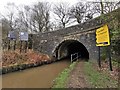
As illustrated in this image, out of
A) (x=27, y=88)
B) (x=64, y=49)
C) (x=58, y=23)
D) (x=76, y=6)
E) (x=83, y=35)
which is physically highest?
(x=76, y=6)

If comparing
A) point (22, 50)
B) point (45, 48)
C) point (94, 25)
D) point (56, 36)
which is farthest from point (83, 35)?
point (22, 50)

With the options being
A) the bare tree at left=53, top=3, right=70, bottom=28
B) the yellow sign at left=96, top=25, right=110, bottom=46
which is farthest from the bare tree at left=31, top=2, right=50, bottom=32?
the yellow sign at left=96, top=25, right=110, bottom=46

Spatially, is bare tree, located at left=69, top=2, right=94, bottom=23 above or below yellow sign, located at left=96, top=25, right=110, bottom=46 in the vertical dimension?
above

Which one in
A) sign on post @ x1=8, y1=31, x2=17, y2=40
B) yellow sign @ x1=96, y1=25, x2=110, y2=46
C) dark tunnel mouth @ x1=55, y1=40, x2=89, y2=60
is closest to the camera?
yellow sign @ x1=96, y1=25, x2=110, y2=46

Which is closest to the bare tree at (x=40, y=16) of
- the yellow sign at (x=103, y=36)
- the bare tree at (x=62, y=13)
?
the bare tree at (x=62, y=13)

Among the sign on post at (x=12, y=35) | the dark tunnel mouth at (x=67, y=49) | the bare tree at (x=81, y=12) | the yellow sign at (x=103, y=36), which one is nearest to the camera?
the yellow sign at (x=103, y=36)

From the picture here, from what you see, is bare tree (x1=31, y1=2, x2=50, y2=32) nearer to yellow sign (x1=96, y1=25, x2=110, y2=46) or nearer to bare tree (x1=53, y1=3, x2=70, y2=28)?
bare tree (x1=53, y1=3, x2=70, y2=28)

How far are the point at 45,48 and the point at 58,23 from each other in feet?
48.3

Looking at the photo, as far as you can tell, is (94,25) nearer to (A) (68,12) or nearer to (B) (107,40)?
(B) (107,40)

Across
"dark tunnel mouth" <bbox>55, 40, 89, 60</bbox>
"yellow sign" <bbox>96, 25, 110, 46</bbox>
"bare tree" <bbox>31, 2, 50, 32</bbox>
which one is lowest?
"dark tunnel mouth" <bbox>55, 40, 89, 60</bbox>

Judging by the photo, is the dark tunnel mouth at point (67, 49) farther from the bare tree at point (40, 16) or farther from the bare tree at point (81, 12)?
the bare tree at point (40, 16)

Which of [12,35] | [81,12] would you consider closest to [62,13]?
[81,12]

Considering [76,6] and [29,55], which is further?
[76,6]

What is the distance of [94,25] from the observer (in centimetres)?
1332
